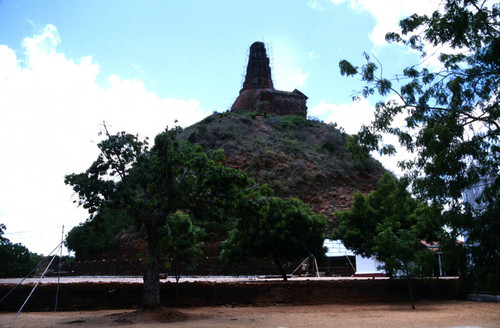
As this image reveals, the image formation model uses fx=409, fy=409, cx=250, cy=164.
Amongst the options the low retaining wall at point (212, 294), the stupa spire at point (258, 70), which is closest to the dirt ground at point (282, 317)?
the low retaining wall at point (212, 294)

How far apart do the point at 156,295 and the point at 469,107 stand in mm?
11694

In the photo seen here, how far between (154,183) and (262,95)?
188ft

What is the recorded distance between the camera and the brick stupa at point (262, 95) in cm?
7088

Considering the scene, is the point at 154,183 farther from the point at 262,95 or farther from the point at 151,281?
the point at 262,95

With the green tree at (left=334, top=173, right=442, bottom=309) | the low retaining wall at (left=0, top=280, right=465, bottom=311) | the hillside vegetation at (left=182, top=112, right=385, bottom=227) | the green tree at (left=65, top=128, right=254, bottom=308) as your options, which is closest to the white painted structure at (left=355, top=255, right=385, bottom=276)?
the green tree at (left=334, top=173, right=442, bottom=309)

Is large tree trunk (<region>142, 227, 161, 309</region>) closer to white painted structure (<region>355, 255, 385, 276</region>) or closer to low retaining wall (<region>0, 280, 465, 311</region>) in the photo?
low retaining wall (<region>0, 280, 465, 311</region>)

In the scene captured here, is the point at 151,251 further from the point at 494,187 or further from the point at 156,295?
the point at 494,187

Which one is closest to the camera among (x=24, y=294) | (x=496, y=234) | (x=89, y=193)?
(x=496, y=234)

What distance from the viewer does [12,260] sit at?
143 feet

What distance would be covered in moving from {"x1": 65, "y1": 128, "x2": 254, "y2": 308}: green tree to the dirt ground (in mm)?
1337

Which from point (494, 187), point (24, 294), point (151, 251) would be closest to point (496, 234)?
point (494, 187)

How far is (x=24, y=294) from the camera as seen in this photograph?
17453 mm

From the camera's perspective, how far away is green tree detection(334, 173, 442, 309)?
1698 cm

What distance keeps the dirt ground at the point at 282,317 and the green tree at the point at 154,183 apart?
52.6 inches
